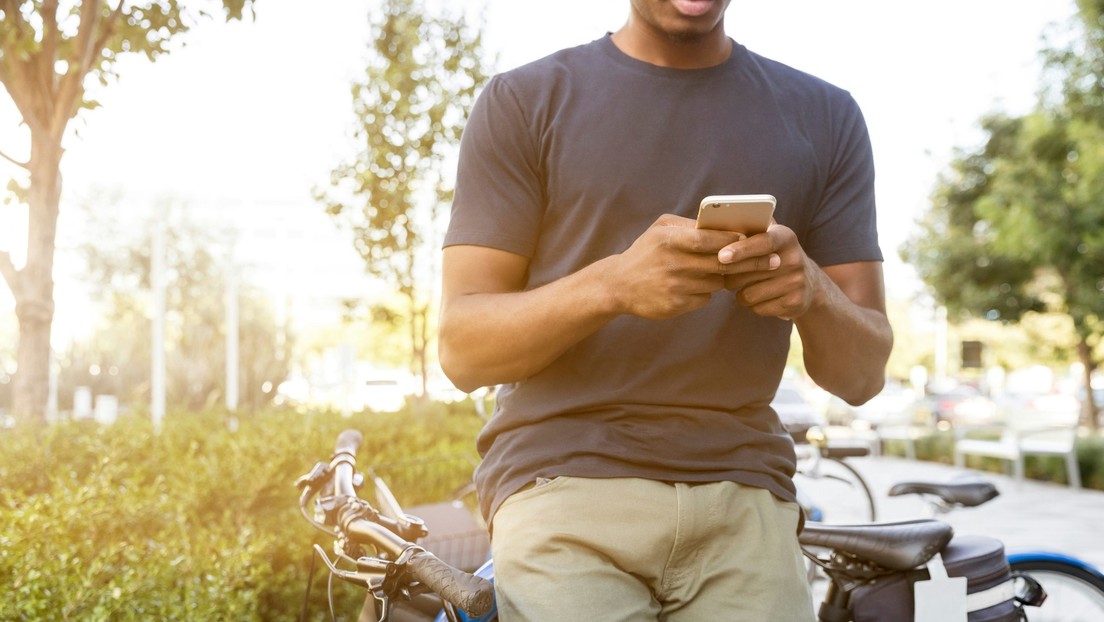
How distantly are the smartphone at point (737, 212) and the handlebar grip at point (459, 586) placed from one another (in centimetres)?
65

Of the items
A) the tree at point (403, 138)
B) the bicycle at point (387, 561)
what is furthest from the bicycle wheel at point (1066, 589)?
the tree at point (403, 138)

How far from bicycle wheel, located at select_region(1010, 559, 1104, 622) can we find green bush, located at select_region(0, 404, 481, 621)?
6.13ft

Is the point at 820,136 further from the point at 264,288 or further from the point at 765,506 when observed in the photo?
the point at 264,288

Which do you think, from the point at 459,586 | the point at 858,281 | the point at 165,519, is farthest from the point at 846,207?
the point at 165,519

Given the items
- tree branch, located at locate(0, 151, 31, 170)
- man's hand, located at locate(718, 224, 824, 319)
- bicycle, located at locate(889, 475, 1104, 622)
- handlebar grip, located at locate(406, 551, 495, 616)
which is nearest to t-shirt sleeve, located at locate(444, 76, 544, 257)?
man's hand, located at locate(718, 224, 824, 319)

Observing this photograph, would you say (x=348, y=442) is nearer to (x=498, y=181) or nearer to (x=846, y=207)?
(x=498, y=181)

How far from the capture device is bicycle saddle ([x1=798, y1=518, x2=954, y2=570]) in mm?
2449

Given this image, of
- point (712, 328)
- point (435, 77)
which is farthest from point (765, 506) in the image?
point (435, 77)

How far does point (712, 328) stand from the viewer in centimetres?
168

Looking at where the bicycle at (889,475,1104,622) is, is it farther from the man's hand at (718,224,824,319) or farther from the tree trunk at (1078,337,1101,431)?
the tree trunk at (1078,337,1101,431)

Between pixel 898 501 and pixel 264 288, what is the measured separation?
29867 mm

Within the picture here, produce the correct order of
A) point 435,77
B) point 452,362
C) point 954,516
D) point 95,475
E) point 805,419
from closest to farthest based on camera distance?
point 452,362, point 95,475, point 435,77, point 954,516, point 805,419

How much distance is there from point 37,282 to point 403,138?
20.3ft

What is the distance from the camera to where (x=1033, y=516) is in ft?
40.6
